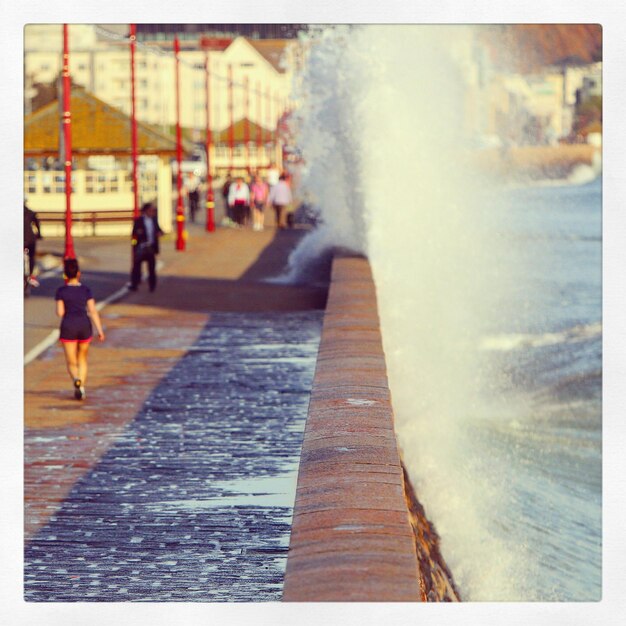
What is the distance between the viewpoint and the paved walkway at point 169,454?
27.5 ft

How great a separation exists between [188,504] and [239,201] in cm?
3462

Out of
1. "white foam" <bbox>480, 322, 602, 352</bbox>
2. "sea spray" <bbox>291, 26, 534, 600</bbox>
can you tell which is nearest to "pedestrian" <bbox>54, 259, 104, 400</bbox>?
"sea spray" <bbox>291, 26, 534, 600</bbox>

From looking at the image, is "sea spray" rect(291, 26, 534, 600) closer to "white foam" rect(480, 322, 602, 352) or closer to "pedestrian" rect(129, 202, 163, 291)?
"pedestrian" rect(129, 202, 163, 291)

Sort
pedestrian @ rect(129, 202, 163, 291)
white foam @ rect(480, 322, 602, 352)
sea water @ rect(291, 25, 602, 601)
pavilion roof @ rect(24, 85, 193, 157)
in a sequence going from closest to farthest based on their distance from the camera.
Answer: sea water @ rect(291, 25, 602, 601)
pedestrian @ rect(129, 202, 163, 291)
white foam @ rect(480, 322, 602, 352)
pavilion roof @ rect(24, 85, 193, 157)

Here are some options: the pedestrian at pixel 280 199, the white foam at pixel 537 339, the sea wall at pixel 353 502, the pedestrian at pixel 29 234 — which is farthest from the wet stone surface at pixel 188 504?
the pedestrian at pixel 280 199

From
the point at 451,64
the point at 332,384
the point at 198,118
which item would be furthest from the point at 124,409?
the point at 198,118

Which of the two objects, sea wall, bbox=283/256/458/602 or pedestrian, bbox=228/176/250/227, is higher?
pedestrian, bbox=228/176/250/227

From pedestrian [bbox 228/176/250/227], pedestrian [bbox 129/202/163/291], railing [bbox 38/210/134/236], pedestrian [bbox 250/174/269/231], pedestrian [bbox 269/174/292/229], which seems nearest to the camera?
pedestrian [bbox 129/202/163/291]

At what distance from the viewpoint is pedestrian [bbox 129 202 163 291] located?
77.2 feet

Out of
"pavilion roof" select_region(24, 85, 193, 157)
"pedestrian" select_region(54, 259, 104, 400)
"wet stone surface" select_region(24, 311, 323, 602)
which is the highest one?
"pavilion roof" select_region(24, 85, 193, 157)

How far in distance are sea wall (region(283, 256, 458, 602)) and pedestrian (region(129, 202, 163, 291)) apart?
41.1 ft

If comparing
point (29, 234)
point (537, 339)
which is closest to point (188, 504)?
point (29, 234)
